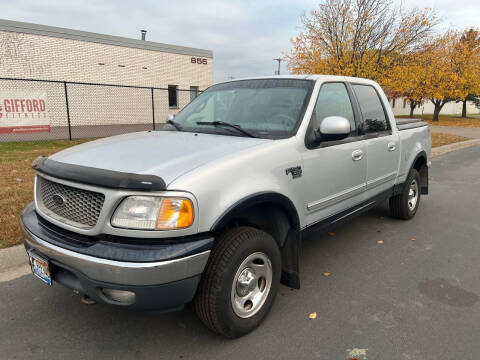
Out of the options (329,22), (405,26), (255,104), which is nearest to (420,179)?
(255,104)

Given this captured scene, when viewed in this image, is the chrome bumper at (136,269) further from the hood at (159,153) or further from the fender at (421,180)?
the fender at (421,180)

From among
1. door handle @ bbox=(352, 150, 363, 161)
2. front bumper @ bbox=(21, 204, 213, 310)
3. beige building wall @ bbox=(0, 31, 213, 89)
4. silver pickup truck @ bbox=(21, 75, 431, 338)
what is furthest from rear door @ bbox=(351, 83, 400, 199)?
beige building wall @ bbox=(0, 31, 213, 89)

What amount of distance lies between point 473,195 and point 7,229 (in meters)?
7.28

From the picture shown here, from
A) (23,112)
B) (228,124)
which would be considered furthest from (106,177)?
(23,112)

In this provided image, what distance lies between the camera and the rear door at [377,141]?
384cm

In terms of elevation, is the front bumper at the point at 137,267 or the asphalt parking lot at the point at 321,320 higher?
the front bumper at the point at 137,267

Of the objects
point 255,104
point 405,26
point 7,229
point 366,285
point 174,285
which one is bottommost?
point 366,285

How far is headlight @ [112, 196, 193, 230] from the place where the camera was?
203 centimetres

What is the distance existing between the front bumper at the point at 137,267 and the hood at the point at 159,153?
40 cm

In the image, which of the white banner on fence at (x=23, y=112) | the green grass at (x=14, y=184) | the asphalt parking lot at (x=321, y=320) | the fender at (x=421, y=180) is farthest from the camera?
the white banner on fence at (x=23, y=112)

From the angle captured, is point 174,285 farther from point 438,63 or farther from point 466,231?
point 438,63

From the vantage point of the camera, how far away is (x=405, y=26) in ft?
50.2

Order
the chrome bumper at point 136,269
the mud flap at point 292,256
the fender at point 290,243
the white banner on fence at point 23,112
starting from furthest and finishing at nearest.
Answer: the white banner on fence at point 23,112 → the mud flap at point 292,256 → the fender at point 290,243 → the chrome bumper at point 136,269

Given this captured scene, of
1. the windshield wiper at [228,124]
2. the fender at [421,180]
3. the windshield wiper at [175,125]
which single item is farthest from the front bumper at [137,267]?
the fender at [421,180]
